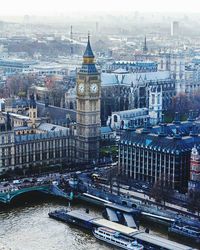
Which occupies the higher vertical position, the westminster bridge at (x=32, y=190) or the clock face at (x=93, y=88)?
the clock face at (x=93, y=88)

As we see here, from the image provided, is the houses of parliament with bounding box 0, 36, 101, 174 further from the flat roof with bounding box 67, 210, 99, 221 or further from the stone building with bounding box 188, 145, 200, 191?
the stone building with bounding box 188, 145, 200, 191

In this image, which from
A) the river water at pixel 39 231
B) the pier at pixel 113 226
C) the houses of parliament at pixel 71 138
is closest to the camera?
the pier at pixel 113 226

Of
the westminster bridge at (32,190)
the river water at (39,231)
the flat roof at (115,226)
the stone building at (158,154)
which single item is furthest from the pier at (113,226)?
the stone building at (158,154)

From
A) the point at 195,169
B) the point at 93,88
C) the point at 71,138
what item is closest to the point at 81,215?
the point at 195,169

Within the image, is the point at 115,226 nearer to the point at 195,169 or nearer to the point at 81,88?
the point at 195,169

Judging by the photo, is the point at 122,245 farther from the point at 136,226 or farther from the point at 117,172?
the point at 117,172

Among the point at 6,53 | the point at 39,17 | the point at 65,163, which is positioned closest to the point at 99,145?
the point at 65,163

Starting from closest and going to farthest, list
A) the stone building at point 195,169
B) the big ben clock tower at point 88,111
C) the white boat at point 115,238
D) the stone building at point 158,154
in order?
the white boat at point 115,238 < the stone building at point 195,169 < the stone building at point 158,154 < the big ben clock tower at point 88,111

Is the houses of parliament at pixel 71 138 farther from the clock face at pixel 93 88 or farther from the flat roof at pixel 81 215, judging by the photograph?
the flat roof at pixel 81 215
